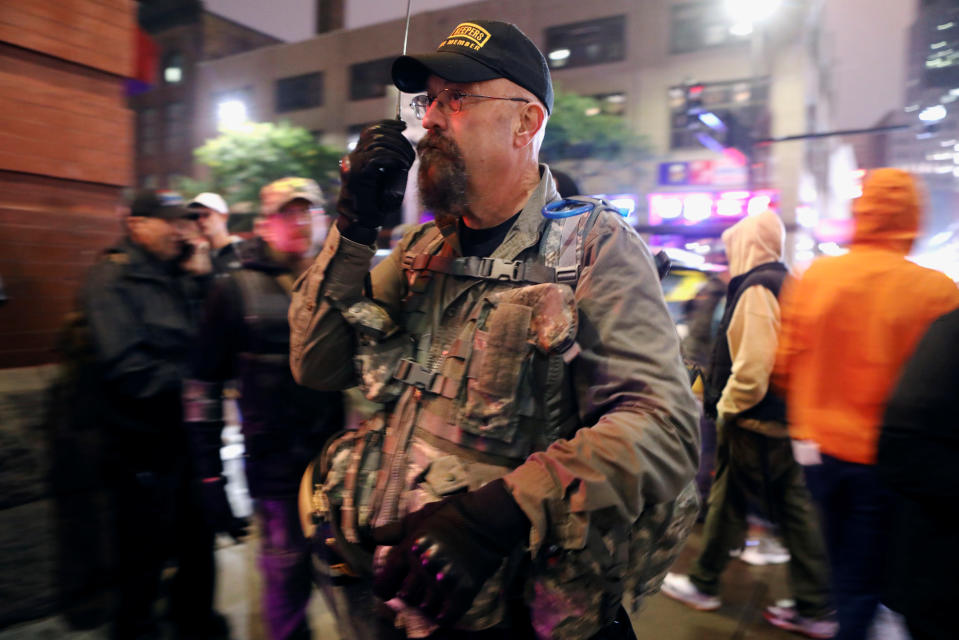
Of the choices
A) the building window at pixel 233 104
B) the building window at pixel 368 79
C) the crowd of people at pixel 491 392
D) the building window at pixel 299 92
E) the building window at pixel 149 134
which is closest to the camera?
the crowd of people at pixel 491 392

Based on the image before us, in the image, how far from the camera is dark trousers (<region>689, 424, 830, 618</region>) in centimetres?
350

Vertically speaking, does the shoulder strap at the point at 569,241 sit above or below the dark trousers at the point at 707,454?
above

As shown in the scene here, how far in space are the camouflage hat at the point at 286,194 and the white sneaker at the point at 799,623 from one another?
11.5 feet

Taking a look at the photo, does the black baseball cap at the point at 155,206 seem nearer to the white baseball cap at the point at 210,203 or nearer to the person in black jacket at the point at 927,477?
the white baseball cap at the point at 210,203

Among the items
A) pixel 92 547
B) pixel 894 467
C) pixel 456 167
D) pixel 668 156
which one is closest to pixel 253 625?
pixel 92 547

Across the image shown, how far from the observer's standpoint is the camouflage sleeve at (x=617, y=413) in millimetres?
1217

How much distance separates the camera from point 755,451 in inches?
143

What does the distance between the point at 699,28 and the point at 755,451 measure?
2454 cm

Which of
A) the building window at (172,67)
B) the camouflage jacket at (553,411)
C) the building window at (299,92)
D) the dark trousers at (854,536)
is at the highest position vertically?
the building window at (172,67)

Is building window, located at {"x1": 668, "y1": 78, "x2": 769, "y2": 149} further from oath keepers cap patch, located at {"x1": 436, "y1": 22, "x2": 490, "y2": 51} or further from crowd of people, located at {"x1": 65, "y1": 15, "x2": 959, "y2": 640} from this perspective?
oath keepers cap patch, located at {"x1": 436, "y1": 22, "x2": 490, "y2": 51}

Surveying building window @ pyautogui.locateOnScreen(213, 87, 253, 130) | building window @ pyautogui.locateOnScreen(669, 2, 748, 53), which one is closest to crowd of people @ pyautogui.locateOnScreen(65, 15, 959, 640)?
building window @ pyautogui.locateOnScreen(669, 2, 748, 53)

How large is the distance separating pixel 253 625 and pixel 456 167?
3.03 meters

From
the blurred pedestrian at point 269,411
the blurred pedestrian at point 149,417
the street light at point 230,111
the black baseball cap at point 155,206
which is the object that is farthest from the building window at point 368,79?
the blurred pedestrian at point 269,411

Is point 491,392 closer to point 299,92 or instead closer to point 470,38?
point 470,38
